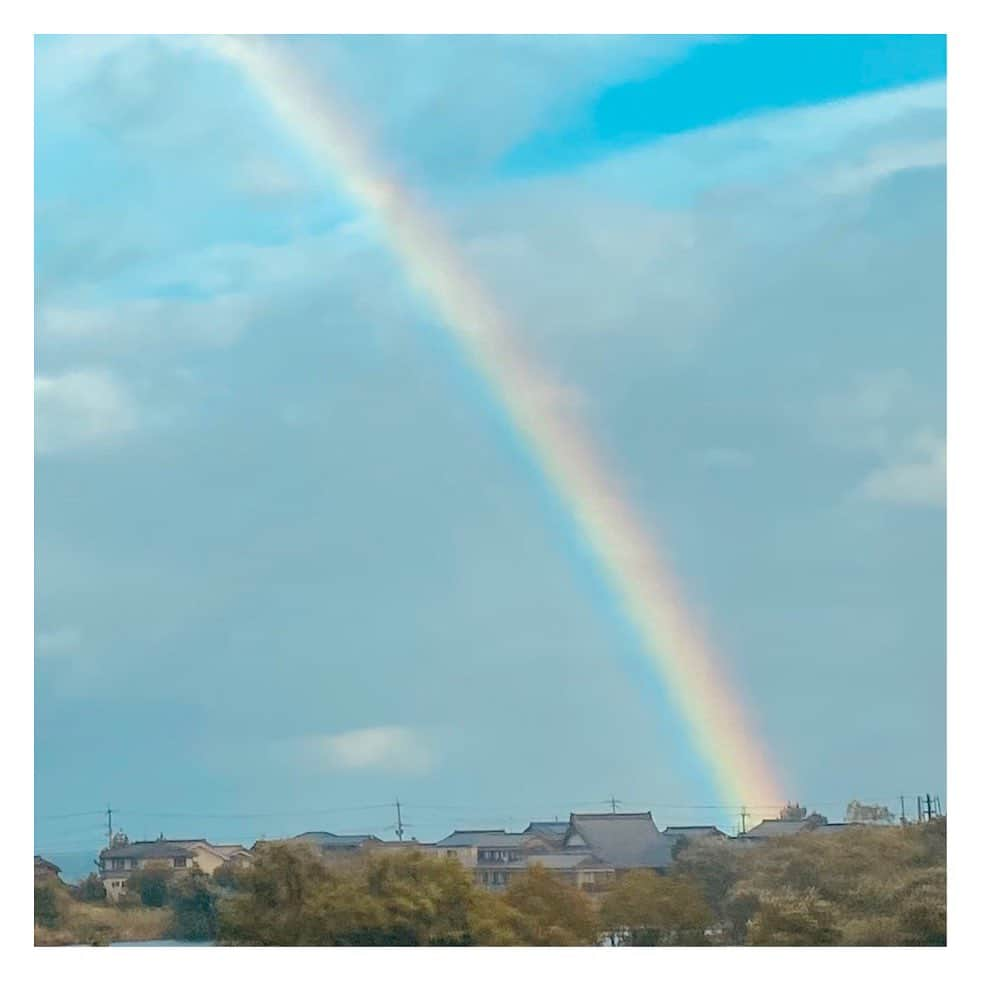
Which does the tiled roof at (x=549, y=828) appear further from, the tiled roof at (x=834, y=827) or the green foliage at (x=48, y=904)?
the green foliage at (x=48, y=904)

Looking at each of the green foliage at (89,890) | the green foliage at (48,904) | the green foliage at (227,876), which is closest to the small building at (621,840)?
the green foliage at (227,876)

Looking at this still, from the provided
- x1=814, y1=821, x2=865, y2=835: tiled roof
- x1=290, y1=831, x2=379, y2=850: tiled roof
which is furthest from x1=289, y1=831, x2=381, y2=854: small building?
x1=814, y1=821, x2=865, y2=835: tiled roof

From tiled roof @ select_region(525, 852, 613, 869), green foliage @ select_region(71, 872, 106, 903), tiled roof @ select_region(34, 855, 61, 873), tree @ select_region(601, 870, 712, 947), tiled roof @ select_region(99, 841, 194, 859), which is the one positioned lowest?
tree @ select_region(601, 870, 712, 947)

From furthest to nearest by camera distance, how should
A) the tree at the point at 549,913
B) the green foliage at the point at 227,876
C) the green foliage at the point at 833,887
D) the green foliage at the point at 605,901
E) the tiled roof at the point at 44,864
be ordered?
the tiled roof at the point at 44,864
the green foliage at the point at 227,876
the tree at the point at 549,913
the green foliage at the point at 605,901
the green foliage at the point at 833,887

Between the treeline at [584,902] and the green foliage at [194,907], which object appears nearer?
the treeline at [584,902]

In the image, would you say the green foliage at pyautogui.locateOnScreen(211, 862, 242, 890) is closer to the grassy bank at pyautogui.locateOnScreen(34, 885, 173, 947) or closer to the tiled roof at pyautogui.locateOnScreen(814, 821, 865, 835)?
the grassy bank at pyautogui.locateOnScreen(34, 885, 173, 947)
